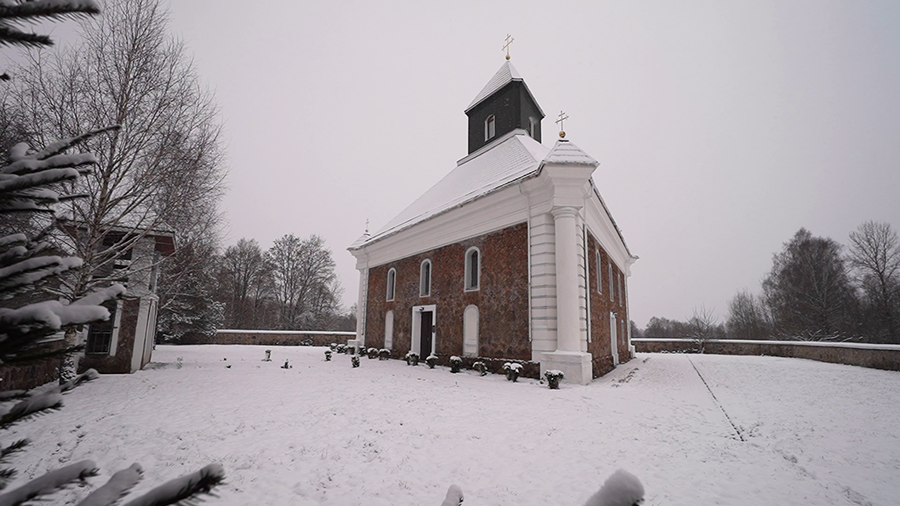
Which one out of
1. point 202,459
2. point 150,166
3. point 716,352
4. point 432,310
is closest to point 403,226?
point 432,310

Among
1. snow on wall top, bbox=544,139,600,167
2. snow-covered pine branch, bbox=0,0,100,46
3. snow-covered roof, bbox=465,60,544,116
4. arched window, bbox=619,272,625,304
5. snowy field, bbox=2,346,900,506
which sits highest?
snow-covered roof, bbox=465,60,544,116

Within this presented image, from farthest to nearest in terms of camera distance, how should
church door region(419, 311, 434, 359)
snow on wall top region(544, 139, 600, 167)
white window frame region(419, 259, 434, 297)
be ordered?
white window frame region(419, 259, 434, 297) < church door region(419, 311, 434, 359) < snow on wall top region(544, 139, 600, 167)

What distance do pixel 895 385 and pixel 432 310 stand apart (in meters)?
16.8

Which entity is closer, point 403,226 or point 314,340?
point 403,226

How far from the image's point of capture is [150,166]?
10.6m

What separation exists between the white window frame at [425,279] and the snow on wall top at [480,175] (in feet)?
6.93

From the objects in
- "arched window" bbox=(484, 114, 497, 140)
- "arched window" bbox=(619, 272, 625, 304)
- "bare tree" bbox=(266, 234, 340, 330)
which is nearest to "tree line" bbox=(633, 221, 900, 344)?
"arched window" bbox=(619, 272, 625, 304)

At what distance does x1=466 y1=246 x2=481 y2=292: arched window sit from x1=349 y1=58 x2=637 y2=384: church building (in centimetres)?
4

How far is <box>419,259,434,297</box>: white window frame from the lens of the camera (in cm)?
1905

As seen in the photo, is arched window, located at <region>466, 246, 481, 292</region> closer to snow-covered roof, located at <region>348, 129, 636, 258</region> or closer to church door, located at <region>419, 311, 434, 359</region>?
snow-covered roof, located at <region>348, 129, 636, 258</region>

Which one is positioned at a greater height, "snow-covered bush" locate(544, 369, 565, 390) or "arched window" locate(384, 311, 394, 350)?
"arched window" locate(384, 311, 394, 350)

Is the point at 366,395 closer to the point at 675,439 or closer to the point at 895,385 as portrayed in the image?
the point at 675,439

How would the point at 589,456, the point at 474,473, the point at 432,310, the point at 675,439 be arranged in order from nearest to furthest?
the point at 474,473 → the point at 589,456 → the point at 675,439 → the point at 432,310

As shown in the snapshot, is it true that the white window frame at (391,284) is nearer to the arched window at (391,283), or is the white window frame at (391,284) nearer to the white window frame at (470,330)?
the arched window at (391,283)
